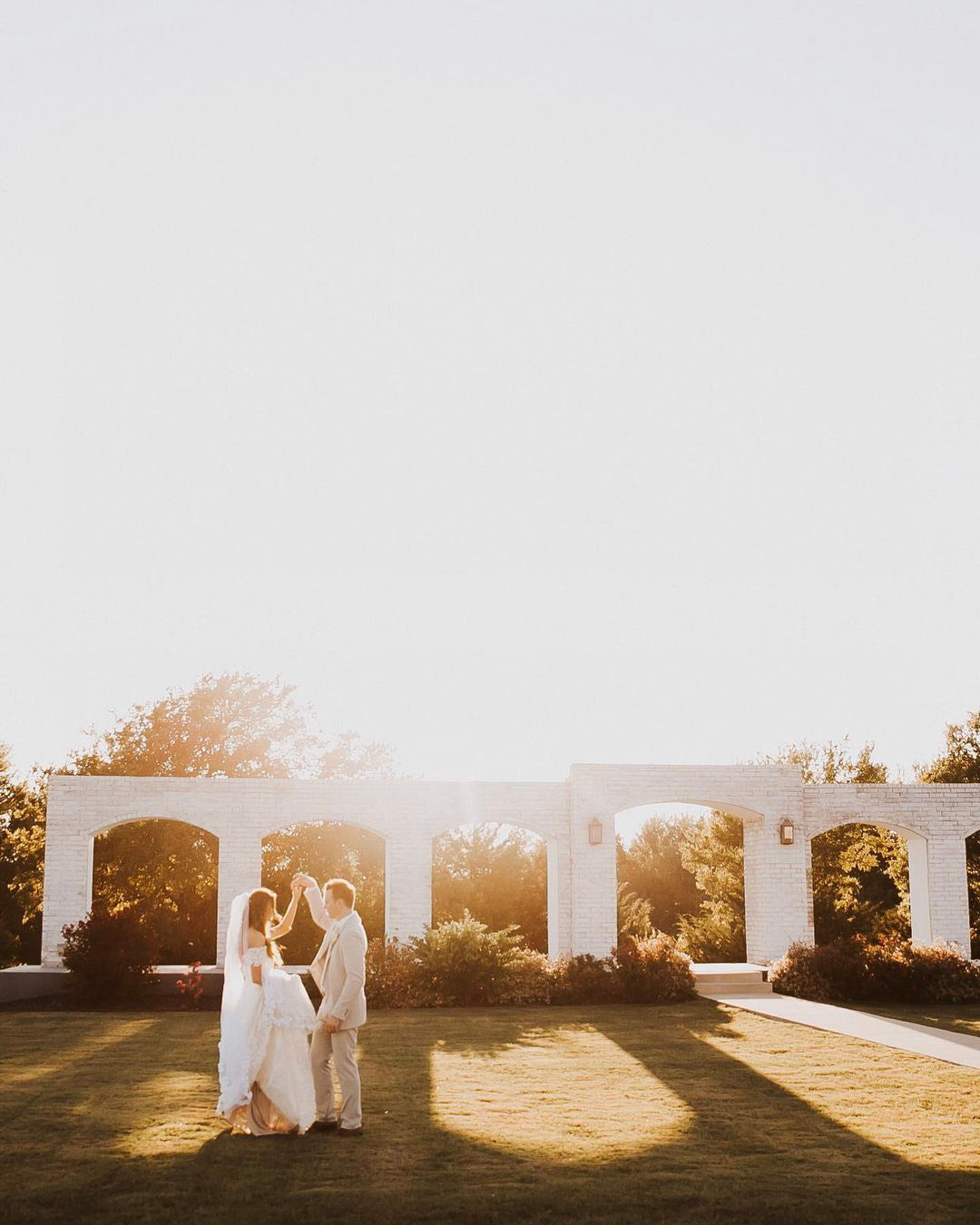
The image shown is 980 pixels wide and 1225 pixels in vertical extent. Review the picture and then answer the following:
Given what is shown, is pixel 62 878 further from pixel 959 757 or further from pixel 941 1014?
pixel 959 757

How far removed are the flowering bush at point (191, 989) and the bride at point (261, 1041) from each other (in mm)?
9165

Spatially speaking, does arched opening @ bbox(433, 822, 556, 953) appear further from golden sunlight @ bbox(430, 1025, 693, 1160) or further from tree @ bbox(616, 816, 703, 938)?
golden sunlight @ bbox(430, 1025, 693, 1160)

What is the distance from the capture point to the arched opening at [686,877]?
2611cm

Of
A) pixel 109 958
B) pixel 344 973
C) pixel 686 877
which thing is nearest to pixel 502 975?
pixel 109 958

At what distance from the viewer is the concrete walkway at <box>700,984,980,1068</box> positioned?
12421 millimetres

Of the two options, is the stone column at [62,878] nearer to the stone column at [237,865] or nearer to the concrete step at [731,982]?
the stone column at [237,865]

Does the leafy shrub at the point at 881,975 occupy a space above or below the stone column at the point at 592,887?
below

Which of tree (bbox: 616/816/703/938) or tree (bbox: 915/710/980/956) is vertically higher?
tree (bbox: 915/710/980/956)

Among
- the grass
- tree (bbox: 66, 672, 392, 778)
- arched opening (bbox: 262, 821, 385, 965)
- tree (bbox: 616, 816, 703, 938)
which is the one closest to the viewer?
the grass

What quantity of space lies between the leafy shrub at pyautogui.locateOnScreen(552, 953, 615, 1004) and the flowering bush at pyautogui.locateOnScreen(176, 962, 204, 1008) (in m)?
5.37

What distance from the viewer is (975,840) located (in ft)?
85.0

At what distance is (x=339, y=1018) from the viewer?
8.42 metres

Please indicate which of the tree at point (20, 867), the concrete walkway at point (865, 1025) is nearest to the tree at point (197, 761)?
the tree at point (20, 867)

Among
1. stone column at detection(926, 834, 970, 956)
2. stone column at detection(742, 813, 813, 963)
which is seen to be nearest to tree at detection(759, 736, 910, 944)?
stone column at detection(926, 834, 970, 956)
